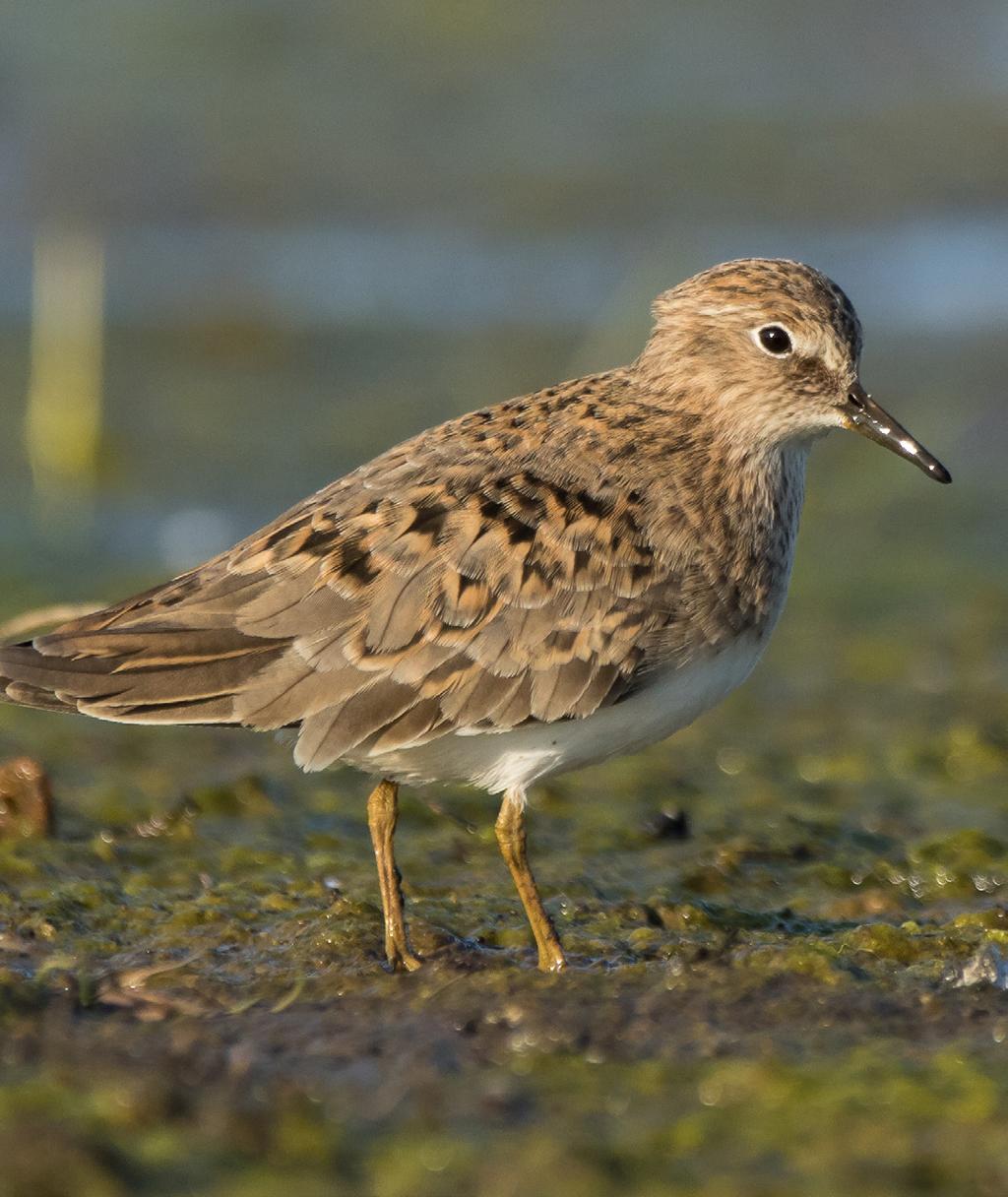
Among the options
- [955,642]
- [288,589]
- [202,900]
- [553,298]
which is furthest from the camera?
[553,298]

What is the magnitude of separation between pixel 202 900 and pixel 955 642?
4.21 metres

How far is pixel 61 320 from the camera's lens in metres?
12.9

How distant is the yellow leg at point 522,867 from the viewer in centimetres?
616

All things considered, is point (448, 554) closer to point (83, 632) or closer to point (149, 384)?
point (83, 632)

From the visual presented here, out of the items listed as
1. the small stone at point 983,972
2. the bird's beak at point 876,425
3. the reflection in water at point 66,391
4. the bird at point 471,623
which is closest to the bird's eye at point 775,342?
the bird's beak at point 876,425

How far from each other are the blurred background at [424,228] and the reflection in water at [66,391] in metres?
0.03

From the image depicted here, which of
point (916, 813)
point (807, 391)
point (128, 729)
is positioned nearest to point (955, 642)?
point (916, 813)

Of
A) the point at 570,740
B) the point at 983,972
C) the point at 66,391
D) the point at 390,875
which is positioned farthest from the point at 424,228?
the point at 983,972

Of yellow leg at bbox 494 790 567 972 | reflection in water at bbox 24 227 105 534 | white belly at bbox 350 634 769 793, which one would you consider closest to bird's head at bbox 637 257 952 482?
white belly at bbox 350 634 769 793

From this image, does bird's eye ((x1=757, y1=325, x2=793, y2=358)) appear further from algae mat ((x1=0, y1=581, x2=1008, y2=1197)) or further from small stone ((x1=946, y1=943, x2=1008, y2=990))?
small stone ((x1=946, y1=943, x2=1008, y2=990))

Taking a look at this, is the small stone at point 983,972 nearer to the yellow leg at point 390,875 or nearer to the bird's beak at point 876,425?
the yellow leg at point 390,875

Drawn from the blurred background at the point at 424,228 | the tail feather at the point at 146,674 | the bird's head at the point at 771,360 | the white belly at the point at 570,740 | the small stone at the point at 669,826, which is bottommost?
the small stone at the point at 669,826

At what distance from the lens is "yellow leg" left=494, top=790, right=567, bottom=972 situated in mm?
6156

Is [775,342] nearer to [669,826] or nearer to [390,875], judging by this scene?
[669,826]
